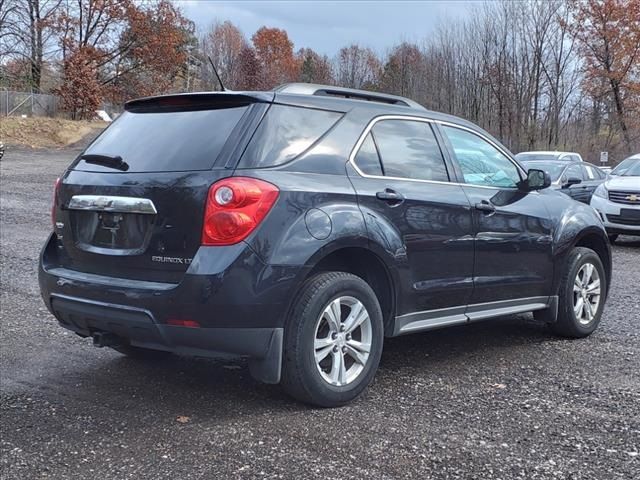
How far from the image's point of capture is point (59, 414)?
3.96 metres

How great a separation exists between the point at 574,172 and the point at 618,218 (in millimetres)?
3329

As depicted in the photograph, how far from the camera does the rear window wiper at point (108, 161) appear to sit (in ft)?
13.5

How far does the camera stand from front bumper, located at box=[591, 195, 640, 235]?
469 inches

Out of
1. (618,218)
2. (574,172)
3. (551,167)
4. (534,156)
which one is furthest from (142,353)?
(534,156)

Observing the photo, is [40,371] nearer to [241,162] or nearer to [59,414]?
[59,414]

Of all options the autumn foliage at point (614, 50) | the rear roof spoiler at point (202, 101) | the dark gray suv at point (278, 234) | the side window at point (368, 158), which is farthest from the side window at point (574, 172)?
the autumn foliage at point (614, 50)

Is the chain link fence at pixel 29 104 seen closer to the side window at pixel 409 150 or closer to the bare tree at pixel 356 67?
the bare tree at pixel 356 67

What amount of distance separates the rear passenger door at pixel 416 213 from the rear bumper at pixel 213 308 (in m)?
0.76

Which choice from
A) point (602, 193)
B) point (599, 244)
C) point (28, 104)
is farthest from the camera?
point (28, 104)

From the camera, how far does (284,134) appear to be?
4.04m

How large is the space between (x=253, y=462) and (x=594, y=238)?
157 inches

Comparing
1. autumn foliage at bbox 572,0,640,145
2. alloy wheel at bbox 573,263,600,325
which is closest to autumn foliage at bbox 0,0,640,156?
autumn foliage at bbox 572,0,640,145

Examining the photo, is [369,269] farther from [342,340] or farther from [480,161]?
[480,161]

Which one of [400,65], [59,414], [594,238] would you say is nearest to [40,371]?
[59,414]
